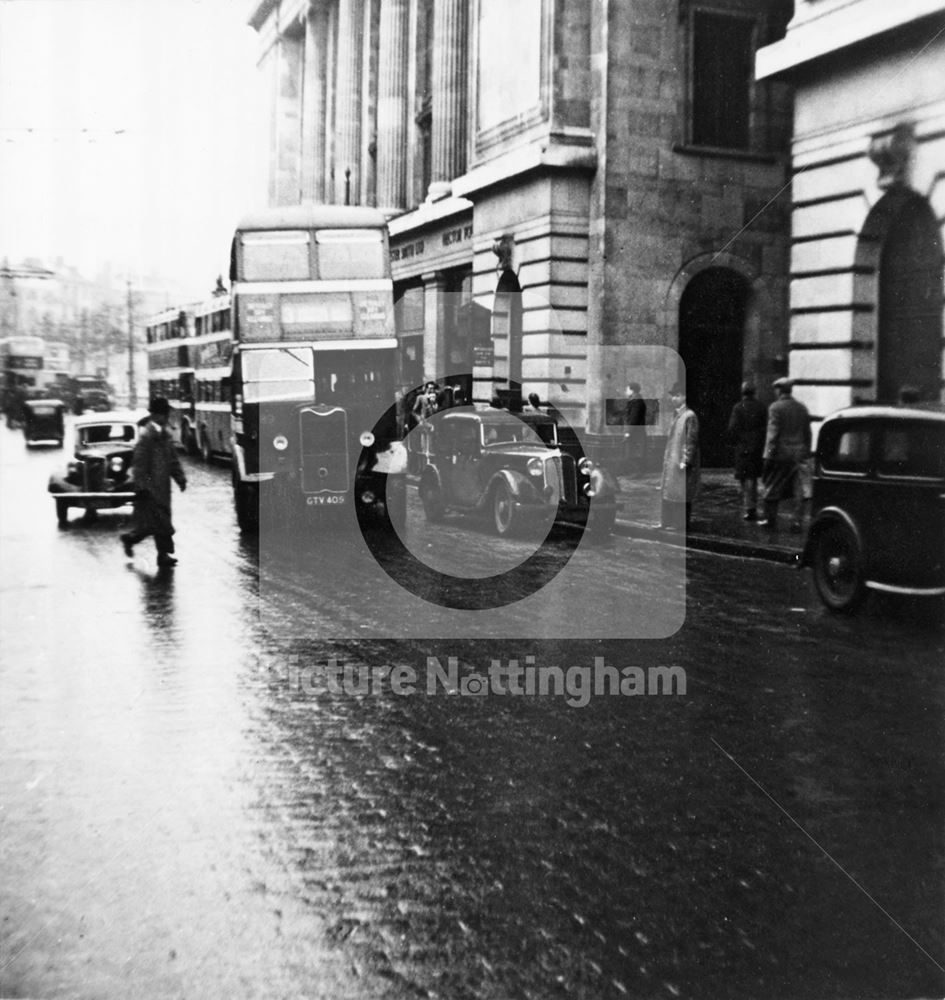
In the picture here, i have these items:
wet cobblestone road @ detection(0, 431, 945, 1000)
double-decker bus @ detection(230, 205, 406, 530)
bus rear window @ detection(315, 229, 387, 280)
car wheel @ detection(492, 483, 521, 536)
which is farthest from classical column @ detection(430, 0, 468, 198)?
wet cobblestone road @ detection(0, 431, 945, 1000)

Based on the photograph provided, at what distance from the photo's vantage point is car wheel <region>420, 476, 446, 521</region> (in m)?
16.3

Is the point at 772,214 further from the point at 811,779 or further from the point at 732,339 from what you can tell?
the point at 811,779

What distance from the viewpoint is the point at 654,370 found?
954 inches

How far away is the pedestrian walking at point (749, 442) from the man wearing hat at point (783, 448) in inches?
26.2

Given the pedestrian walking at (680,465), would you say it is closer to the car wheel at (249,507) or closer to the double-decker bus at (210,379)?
the car wheel at (249,507)

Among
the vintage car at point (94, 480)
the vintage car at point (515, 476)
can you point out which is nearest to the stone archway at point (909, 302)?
the vintage car at point (515, 476)

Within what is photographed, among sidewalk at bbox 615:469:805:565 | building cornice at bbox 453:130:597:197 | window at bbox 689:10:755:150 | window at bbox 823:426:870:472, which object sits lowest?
sidewalk at bbox 615:469:805:565

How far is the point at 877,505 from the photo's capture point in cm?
909

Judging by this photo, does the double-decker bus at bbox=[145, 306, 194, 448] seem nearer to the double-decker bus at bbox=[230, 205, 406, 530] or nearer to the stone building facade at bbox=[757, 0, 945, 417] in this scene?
the double-decker bus at bbox=[230, 205, 406, 530]

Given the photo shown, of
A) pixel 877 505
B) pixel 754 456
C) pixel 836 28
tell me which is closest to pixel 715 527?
pixel 754 456

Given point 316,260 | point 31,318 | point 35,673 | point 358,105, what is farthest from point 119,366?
point 35,673

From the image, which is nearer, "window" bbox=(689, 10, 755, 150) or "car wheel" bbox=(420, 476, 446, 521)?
"car wheel" bbox=(420, 476, 446, 521)

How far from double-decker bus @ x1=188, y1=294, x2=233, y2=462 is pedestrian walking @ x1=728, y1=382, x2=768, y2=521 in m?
16.4

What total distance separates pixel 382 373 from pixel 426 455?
1.30m
